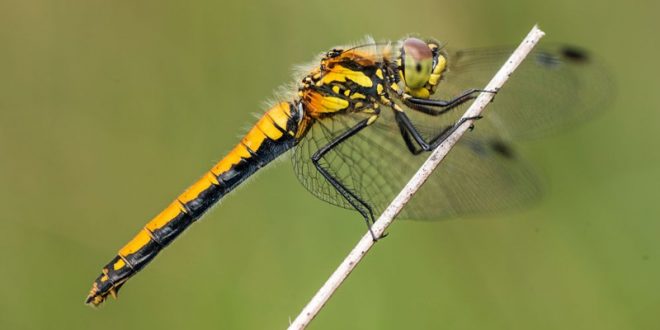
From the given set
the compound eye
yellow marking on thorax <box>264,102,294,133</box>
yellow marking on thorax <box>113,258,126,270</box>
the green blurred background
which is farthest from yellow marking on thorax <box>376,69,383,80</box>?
yellow marking on thorax <box>113,258,126,270</box>

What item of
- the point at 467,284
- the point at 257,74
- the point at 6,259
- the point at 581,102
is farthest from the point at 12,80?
the point at 581,102

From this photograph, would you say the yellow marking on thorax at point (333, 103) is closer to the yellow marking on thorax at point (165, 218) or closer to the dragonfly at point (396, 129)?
the dragonfly at point (396, 129)

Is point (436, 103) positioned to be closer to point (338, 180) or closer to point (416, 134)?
point (416, 134)

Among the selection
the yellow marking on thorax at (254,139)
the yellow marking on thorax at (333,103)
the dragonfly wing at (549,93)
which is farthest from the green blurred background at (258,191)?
the yellow marking on thorax at (333,103)

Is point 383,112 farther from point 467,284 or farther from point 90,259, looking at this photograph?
point 90,259

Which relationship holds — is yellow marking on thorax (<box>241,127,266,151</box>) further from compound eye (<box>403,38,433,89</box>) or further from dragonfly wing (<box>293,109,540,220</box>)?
compound eye (<box>403,38,433,89</box>)

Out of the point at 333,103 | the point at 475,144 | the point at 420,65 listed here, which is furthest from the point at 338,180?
the point at 475,144
